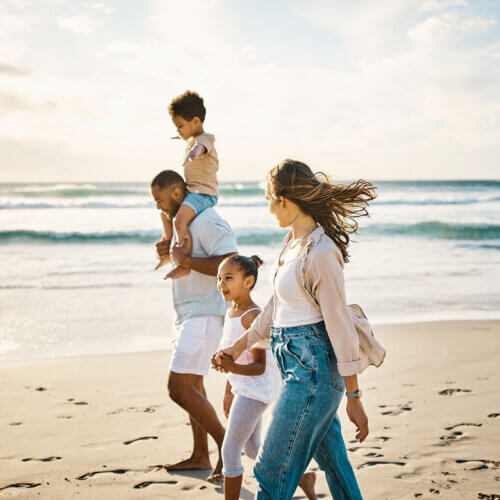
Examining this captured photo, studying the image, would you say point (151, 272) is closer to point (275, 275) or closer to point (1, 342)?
point (1, 342)

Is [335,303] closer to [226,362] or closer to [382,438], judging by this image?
[226,362]

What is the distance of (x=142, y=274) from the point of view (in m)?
11.9

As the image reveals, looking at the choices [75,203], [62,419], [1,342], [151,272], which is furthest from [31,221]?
[62,419]

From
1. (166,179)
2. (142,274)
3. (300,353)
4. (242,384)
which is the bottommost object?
(142,274)

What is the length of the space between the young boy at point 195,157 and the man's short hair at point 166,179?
0.10 m

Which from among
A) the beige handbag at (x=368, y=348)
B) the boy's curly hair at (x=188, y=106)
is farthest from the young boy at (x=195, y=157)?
the beige handbag at (x=368, y=348)

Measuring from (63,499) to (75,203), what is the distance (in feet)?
102

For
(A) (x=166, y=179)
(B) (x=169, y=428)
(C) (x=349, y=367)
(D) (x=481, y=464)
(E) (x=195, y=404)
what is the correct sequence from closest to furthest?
(C) (x=349, y=367)
(E) (x=195, y=404)
(D) (x=481, y=464)
(A) (x=166, y=179)
(B) (x=169, y=428)

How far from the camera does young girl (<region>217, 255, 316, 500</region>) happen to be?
9.40 ft

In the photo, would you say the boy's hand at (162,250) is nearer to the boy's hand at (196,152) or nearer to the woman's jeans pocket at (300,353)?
the boy's hand at (196,152)

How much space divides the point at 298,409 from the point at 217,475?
1579mm

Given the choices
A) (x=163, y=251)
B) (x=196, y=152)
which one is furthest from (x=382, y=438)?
(x=196, y=152)

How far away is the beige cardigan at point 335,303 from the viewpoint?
2156 millimetres

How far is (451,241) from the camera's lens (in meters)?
19.7
